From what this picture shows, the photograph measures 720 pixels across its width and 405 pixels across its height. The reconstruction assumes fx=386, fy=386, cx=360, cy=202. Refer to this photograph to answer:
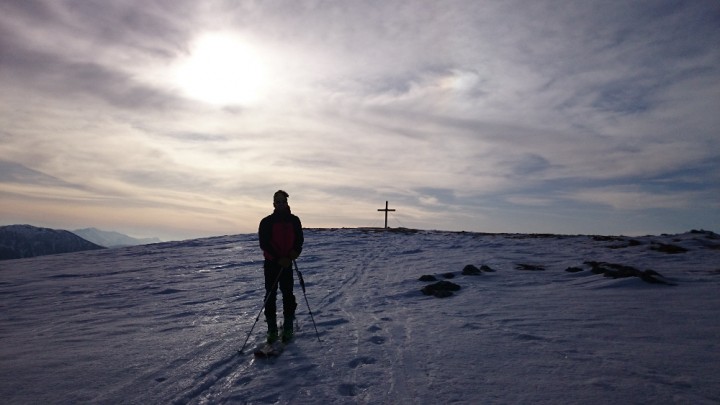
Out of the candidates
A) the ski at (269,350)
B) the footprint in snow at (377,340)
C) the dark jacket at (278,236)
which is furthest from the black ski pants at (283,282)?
the footprint in snow at (377,340)

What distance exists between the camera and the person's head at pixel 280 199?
290 inches

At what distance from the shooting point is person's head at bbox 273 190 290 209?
24.2ft

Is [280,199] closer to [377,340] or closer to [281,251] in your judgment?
[281,251]

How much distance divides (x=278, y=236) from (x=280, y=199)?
0.71 m

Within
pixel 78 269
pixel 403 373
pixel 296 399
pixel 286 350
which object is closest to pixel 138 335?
pixel 286 350

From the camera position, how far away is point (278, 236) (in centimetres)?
723

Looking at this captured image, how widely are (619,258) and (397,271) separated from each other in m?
8.87

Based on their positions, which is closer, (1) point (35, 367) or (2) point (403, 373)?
(2) point (403, 373)

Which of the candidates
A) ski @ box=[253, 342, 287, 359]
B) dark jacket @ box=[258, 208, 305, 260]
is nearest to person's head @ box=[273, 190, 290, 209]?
dark jacket @ box=[258, 208, 305, 260]

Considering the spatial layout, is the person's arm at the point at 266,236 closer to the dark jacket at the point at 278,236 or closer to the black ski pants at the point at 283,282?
the dark jacket at the point at 278,236

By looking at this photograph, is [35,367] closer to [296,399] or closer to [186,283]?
[296,399]

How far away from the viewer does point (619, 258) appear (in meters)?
15.4

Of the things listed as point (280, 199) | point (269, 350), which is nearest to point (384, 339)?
point (269, 350)

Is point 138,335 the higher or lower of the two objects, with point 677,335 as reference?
lower
